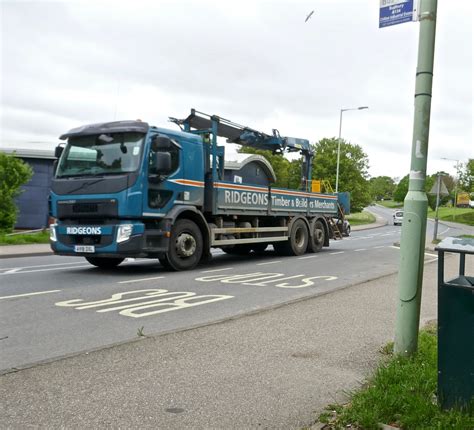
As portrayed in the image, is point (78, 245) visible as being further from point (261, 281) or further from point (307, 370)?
point (307, 370)

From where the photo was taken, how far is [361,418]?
10.5ft

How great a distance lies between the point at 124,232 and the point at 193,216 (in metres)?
2.07

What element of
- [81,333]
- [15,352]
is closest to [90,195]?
[81,333]

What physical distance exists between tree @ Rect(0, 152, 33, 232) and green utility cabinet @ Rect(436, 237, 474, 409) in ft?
58.6

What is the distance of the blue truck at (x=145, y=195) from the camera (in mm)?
10344

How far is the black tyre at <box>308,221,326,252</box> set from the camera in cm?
1733

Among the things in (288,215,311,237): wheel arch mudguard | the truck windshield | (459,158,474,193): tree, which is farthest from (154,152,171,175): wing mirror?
(459,158,474,193): tree

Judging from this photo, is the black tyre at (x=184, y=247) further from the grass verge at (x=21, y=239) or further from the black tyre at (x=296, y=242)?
the grass verge at (x=21, y=239)

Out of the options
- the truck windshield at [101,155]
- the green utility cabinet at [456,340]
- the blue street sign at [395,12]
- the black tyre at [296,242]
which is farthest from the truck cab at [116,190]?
the green utility cabinet at [456,340]

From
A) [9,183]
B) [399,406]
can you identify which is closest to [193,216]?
[399,406]

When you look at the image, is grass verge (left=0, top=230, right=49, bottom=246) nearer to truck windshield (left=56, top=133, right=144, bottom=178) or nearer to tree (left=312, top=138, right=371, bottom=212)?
truck windshield (left=56, top=133, right=144, bottom=178)

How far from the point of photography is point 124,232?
10234mm

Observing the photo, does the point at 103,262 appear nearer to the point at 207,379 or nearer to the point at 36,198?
the point at 207,379

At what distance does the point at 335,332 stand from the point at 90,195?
637cm
